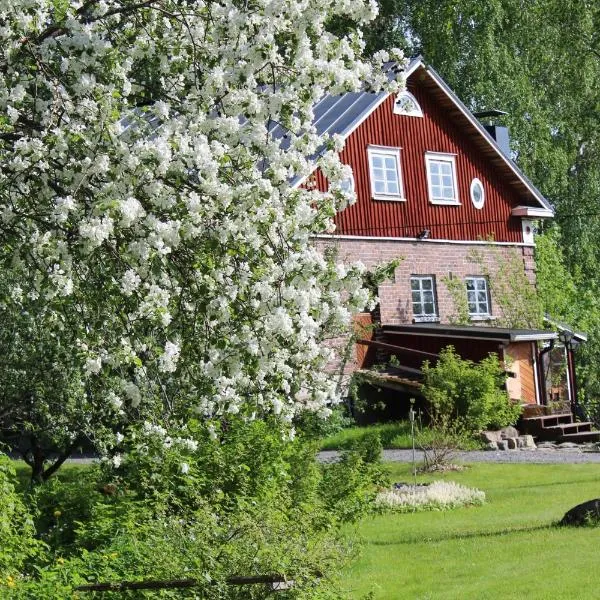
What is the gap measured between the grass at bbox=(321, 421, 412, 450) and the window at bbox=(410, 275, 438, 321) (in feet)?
13.7

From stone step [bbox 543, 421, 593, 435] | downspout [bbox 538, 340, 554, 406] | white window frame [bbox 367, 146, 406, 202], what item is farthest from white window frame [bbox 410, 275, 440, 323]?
stone step [bbox 543, 421, 593, 435]

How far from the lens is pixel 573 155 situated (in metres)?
42.8

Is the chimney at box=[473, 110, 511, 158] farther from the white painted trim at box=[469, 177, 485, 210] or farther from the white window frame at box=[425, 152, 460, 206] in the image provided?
the white window frame at box=[425, 152, 460, 206]

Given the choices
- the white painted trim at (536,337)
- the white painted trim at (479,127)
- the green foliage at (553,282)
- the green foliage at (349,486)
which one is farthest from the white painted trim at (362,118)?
the green foliage at (349,486)

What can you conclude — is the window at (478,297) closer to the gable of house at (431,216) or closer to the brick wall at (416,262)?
the gable of house at (431,216)

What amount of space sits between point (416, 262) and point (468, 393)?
696 centimetres

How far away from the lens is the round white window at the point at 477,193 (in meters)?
35.8

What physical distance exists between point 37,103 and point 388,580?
647 centimetres

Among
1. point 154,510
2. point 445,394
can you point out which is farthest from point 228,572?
point 445,394

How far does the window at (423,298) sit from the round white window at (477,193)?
2.80m

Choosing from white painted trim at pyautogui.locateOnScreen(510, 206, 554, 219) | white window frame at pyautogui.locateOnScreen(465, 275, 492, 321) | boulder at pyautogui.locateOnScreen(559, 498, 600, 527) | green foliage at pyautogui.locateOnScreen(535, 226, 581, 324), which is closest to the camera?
boulder at pyautogui.locateOnScreen(559, 498, 600, 527)

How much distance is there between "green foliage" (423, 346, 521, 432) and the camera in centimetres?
2780

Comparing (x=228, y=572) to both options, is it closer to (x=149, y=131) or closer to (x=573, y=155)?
(x=149, y=131)

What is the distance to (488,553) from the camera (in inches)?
558
